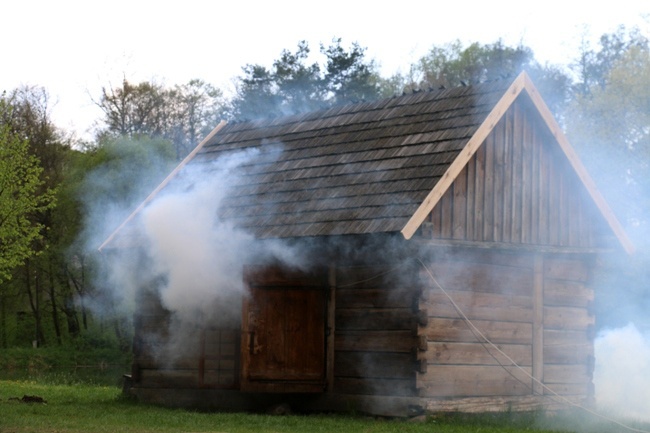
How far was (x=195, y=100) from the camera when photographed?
52.2 meters

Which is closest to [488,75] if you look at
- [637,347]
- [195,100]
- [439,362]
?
[195,100]

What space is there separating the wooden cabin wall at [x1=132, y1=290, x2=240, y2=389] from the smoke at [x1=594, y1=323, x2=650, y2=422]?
642 centimetres

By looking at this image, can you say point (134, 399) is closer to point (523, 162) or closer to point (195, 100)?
point (523, 162)

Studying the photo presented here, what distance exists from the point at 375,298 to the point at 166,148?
2620 cm

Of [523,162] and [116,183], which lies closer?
[523,162]

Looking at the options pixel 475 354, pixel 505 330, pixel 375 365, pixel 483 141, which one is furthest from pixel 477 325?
pixel 483 141

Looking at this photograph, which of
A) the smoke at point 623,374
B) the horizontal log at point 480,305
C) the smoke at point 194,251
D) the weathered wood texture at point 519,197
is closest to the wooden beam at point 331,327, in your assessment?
the smoke at point 194,251

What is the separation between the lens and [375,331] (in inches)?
670

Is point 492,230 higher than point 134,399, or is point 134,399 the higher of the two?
point 492,230

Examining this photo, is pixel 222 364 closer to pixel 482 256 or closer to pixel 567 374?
pixel 482 256

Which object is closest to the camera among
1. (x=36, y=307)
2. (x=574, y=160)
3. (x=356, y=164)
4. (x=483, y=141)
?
(x=483, y=141)

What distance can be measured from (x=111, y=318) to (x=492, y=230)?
32.5 metres

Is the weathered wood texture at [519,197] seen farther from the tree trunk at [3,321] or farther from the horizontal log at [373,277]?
the tree trunk at [3,321]

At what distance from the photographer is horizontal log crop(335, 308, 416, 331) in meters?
16.7
